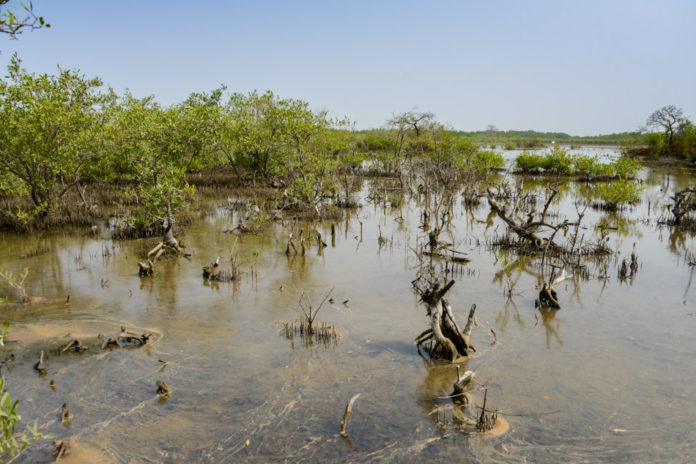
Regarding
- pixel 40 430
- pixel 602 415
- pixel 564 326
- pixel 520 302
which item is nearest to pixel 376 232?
pixel 520 302

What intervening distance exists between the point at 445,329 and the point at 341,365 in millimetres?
1395

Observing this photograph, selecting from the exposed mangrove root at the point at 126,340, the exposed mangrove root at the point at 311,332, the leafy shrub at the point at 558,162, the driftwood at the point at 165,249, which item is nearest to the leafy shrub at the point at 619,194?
the leafy shrub at the point at 558,162

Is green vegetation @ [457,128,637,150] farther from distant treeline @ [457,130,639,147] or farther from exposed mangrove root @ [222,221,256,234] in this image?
exposed mangrove root @ [222,221,256,234]

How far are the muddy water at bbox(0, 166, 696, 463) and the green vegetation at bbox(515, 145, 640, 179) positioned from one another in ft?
42.4

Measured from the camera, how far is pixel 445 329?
609 cm

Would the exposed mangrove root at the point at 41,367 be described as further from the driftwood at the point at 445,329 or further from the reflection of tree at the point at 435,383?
the driftwood at the point at 445,329

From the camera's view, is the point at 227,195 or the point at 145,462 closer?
the point at 145,462

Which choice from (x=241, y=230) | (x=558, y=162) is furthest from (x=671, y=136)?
(x=241, y=230)

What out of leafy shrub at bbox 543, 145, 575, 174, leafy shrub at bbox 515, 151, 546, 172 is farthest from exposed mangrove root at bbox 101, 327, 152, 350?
leafy shrub at bbox 515, 151, 546, 172

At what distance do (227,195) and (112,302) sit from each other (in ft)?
39.7

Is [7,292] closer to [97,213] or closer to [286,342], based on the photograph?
[286,342]

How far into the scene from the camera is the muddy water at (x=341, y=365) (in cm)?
441

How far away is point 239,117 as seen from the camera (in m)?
21.0

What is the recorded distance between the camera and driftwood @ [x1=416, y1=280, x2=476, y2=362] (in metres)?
5.90
